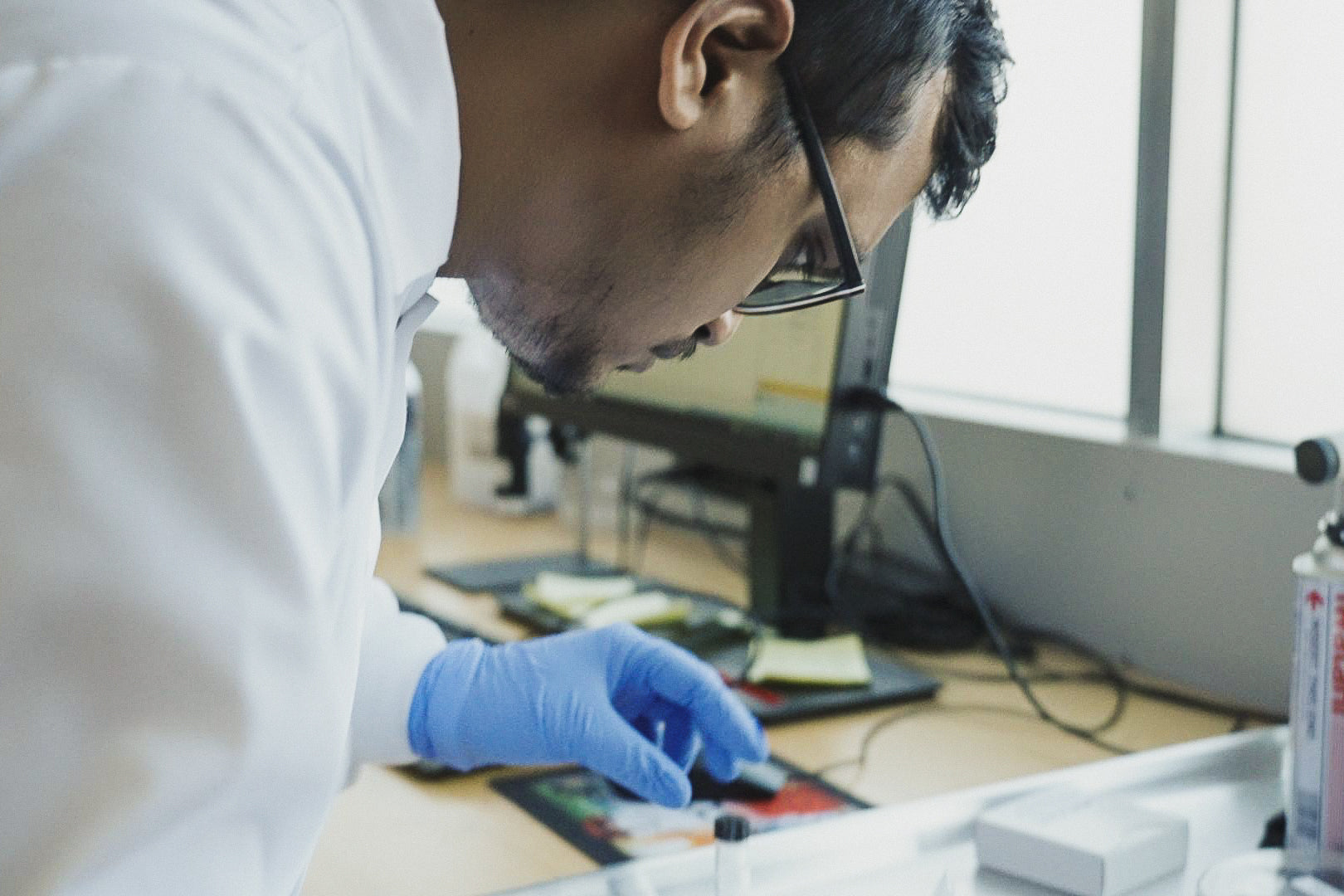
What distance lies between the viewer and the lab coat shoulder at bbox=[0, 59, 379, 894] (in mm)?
518

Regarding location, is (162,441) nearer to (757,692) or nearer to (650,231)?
(650,231)

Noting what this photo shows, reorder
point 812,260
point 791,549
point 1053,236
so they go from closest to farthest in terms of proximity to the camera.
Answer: point 812,260, point 791,549, point 1053,236

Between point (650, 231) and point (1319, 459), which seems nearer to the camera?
point (650, 231)

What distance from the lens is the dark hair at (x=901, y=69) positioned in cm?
73

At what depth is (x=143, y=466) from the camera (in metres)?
0.52

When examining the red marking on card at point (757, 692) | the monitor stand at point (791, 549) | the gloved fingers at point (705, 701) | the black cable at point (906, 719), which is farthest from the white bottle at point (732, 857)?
the monitor stand at point (791, 549)

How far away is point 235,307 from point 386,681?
570 mm

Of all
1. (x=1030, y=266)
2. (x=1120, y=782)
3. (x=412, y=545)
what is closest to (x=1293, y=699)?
(x=1120, y=782)

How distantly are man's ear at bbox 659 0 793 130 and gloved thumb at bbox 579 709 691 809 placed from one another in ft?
1.48

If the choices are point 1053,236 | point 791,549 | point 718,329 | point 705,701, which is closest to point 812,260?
point 718,329

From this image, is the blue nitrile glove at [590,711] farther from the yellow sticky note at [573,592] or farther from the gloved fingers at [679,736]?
the yellow sticky note at [573,592]

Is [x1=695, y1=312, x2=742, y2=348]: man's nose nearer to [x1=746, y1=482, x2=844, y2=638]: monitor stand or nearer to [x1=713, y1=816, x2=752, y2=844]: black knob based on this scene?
[x1=713, y1=816, x2=752, y2=844]: black knob

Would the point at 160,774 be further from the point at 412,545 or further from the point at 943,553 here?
the point at 412,545

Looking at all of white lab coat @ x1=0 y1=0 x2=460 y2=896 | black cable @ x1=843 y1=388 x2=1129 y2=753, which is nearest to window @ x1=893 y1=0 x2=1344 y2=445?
black cable @ x1=843 y1=388 x2=1129 y2=753
